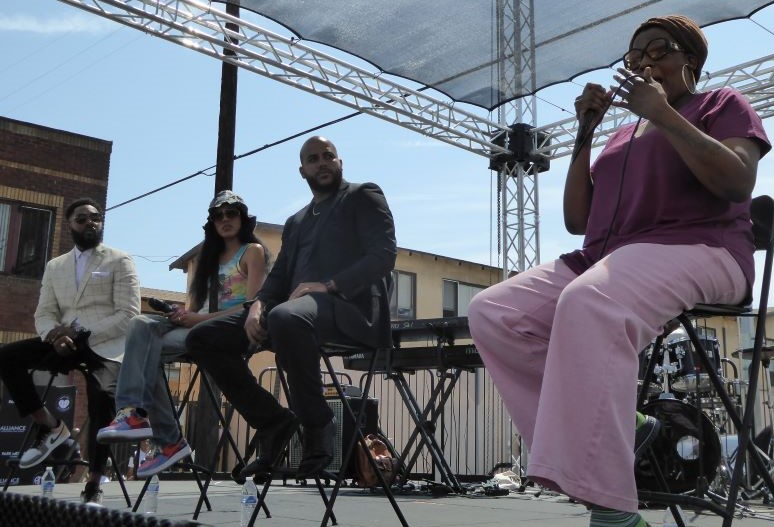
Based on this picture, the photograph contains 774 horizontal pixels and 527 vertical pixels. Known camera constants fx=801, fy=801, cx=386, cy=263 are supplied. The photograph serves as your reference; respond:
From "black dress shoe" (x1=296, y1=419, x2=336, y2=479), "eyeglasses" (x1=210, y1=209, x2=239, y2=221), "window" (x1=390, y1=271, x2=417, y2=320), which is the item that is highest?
"window" (x1=390, y1=271, x2=417, y2=320)

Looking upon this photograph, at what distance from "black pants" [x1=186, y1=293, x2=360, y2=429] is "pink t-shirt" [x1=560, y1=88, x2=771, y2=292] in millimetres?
996

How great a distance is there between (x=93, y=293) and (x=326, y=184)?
1.76 meters

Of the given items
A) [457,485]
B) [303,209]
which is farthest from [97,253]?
[457,485]

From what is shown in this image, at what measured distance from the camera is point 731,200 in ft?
6.31

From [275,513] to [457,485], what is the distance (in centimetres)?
246

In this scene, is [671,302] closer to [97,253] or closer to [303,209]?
[303,209]

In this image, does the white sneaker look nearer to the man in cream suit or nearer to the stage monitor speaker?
the man in cream suit

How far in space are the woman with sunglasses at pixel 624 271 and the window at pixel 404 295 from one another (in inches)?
682

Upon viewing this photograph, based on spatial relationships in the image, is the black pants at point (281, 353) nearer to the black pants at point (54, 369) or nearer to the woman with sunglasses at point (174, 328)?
the woman with sunglasses at point (174, 328)

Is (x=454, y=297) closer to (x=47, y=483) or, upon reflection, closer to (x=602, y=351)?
(x=47, y=483)

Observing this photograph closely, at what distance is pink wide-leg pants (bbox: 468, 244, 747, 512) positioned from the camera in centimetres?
165

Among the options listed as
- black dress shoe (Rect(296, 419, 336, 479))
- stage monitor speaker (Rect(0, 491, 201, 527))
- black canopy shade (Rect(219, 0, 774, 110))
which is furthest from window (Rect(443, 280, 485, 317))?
stage monitor speaker (Rect(0, 491, 201, 527))

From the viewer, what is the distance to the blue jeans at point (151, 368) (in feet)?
11.6

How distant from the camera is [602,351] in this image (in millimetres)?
1712
